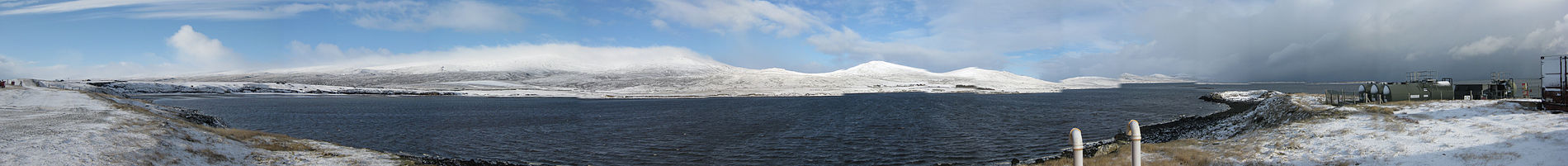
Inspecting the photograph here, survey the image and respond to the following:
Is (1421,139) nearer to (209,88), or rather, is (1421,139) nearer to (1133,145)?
(1133,145)

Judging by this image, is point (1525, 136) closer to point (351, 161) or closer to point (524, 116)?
point (351, 161)

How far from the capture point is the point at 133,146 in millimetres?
17281

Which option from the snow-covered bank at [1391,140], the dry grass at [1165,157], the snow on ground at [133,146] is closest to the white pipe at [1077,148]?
the dry grass at [1165,157]

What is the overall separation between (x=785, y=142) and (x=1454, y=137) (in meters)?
21.0

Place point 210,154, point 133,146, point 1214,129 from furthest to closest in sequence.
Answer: point 1214,129 → point 210,154 → point 133,146

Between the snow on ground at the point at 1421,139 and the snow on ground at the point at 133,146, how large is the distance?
24.9 metres

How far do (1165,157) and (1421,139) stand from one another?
601cm

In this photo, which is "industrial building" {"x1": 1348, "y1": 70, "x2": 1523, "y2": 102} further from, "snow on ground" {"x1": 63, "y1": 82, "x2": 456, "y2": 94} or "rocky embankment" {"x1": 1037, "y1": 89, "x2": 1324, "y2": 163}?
"snow on ground" {"x1": 63, "y1": 82, "x2": 456, "y2": 94}

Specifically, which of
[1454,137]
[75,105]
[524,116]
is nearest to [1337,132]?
[1454,137]

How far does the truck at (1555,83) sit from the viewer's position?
21734 millimetres

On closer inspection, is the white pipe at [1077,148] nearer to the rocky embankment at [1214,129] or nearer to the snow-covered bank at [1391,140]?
the snow-covered bank at [1391,140]

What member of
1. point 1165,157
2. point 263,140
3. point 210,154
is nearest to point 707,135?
point 263,140

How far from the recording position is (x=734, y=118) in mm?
47844

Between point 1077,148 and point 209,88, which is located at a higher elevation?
point 209,88
